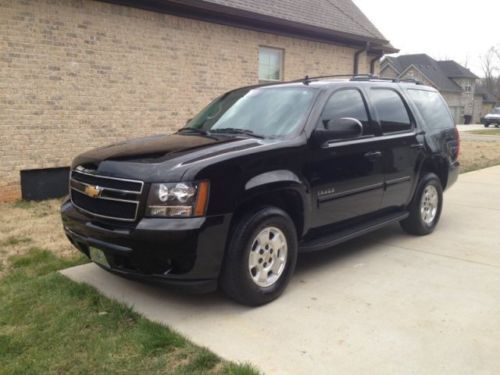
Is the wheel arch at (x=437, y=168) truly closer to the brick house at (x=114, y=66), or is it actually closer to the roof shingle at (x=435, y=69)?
the brick house at (x=114, y=66)

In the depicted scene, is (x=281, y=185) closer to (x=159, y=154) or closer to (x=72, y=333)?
(x=159, y=154)

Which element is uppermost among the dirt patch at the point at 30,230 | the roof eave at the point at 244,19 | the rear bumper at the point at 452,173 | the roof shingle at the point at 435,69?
the roof shingle at the point at 435,69

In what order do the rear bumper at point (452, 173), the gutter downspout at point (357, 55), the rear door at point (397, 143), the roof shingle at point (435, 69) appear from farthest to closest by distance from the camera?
the roof shingle at point (435, 69), the gutter downspout at point (357, 55), the rear bumper at point (452, 173), the rear door at point (397, 143)

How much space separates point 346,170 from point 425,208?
75.8 inches

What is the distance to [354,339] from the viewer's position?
3418 mm

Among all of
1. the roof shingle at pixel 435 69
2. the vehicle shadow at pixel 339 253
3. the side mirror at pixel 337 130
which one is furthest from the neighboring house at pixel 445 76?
the side mirror at pixel 337 130

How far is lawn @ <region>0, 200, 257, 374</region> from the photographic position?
3076 mm

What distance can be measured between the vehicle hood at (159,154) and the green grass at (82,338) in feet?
3.64

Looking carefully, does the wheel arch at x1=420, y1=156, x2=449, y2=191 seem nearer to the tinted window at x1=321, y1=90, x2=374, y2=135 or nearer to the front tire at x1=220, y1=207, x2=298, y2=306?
the tinted window at x1=321, y1=90, x2=374, y2=135

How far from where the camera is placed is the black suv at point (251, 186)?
11.5 ft

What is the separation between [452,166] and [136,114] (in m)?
5.93

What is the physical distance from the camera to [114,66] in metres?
9.05

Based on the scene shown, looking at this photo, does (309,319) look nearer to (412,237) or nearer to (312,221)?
(312,221)

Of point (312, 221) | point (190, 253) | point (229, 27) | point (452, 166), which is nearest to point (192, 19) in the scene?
point (229, 27)
